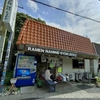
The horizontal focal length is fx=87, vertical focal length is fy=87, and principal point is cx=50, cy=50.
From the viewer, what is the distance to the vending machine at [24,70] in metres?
5.79

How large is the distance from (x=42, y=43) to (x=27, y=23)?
6.75 feet

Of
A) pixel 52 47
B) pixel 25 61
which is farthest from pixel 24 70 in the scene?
pixel 52 47

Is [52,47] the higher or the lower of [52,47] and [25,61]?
the higher

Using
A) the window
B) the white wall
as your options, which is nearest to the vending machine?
the white wall

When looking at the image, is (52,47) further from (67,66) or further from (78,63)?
(78,63)

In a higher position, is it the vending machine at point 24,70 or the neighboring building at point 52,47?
the neighboring building at point 52,47

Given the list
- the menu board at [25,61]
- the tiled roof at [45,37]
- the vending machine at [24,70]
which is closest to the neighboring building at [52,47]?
the tiled roof at [45,37]

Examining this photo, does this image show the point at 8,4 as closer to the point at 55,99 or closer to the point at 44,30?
the point at 44,30

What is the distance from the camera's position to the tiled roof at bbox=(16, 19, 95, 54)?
627 centimetres

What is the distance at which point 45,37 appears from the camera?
7.27 metres

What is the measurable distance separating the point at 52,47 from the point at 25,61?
2.30m

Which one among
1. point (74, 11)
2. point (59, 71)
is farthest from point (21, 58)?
point (74, 11)

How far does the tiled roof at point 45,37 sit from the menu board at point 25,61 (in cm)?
110

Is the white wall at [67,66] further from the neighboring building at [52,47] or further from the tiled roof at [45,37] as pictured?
the tiled roof at [45,37]
